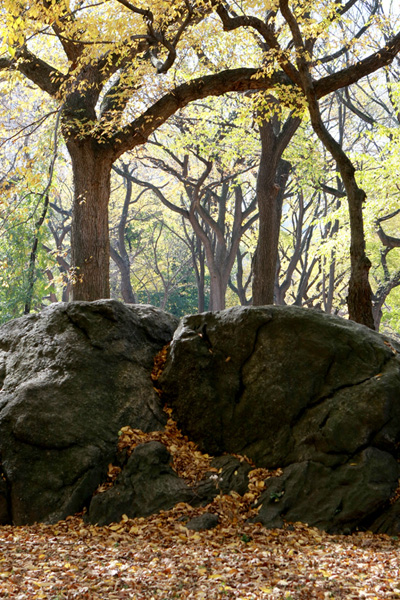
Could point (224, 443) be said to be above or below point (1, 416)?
→ below

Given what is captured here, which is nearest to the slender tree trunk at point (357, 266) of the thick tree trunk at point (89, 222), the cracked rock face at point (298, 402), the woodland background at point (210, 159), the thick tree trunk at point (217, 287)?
the cracked rock face at point (298, 402)

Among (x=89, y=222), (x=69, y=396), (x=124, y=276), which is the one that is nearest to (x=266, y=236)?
(x=89, y=222)

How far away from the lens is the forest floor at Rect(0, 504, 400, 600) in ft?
12.9

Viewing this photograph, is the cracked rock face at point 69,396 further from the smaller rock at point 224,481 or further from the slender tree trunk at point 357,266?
the slender tree trunk at point 357,266

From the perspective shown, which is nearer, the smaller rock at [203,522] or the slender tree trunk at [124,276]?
the smaller rock at [203,522]

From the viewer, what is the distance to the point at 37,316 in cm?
760

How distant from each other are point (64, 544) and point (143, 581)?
4.39ft

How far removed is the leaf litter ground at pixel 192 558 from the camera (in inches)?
155

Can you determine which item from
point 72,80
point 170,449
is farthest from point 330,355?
point 72,80

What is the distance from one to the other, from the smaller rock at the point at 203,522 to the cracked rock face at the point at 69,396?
1.23 metres

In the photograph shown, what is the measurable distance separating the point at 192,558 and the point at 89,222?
678cm

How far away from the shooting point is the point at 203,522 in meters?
5.55

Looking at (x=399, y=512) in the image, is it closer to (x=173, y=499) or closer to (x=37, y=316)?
(x=173, y=499)

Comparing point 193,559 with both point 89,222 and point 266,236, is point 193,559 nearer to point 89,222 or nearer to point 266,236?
point 89,222
